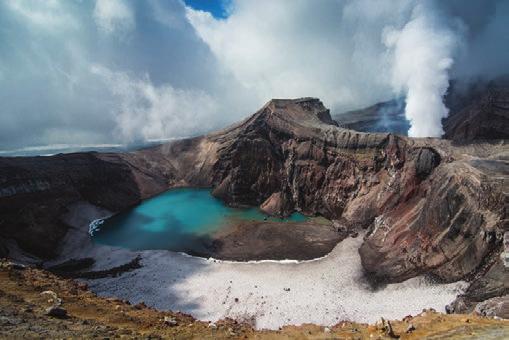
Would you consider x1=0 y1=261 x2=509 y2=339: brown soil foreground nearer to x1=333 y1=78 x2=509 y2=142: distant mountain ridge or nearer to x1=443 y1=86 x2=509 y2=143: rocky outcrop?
x1=333 y1=78 x2=509 y2=142: distant mountain ridge

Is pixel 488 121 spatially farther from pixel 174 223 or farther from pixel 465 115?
pixel 174 223

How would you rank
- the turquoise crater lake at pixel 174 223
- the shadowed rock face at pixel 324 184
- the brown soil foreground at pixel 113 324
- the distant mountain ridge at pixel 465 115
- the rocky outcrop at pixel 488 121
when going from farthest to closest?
1. the distant mountain ridge at pixel 465 115
2. the rocky outcrop at pixel 488 121
3. the turquoise crater lake at pixel 174 223
4. the shadowed rock face at pixel 324 184
5. the brown soil foreground at pixel 113 324

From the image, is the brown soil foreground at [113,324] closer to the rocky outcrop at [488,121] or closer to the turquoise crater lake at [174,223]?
the turquoise crater lake at [174,223]

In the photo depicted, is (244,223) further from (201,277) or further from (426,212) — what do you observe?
(426,212)

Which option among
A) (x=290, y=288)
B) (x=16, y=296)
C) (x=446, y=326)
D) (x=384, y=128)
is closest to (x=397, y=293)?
(x=290, y=288)

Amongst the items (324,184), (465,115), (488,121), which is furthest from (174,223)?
(465,115)

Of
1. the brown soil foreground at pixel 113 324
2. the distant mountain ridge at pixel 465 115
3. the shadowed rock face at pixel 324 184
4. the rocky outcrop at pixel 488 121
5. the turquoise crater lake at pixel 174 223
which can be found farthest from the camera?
the distant mountain ridge at pixel 465 115

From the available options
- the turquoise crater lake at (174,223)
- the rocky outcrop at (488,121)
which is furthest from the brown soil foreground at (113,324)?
the rocky outcrop at (488,121)
